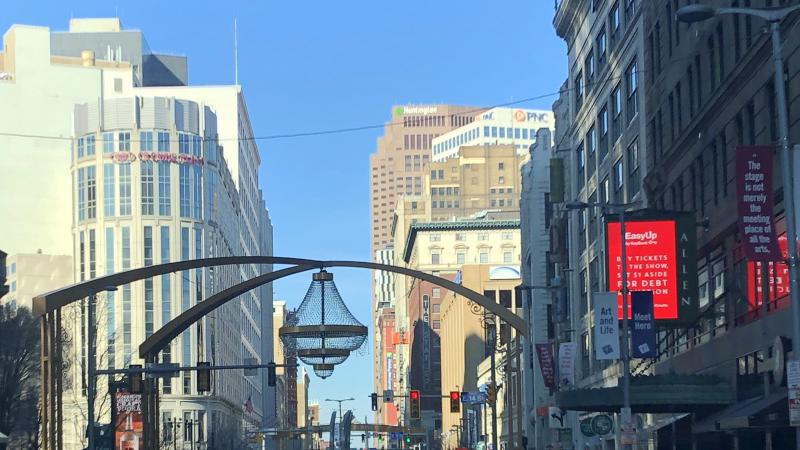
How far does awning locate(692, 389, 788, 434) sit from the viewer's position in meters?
36.0

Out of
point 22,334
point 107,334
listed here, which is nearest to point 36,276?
point 107,334

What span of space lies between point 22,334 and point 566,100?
36.7 metres

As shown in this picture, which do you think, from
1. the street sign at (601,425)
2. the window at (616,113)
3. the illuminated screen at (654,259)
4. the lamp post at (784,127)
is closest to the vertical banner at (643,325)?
the illuminated screen at (654,259)

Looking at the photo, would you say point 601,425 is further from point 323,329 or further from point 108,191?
point 108,191

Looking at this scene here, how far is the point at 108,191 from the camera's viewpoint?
142875 mm

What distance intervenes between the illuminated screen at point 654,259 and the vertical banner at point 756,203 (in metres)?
16.3

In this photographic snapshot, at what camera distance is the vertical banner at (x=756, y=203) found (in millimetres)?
29873

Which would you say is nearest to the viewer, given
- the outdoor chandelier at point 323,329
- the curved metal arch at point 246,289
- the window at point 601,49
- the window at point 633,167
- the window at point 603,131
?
the curved metal arch at point 246,289

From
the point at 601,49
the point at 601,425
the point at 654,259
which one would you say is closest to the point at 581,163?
the point at 601,49

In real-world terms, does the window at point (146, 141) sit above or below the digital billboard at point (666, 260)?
above

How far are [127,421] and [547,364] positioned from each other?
25107 mm

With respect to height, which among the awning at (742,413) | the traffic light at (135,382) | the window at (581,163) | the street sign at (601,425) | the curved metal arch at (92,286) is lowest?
the street sign at (601,425)

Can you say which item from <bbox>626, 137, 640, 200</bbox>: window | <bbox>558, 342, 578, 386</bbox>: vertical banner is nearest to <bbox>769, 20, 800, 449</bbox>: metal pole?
<bbox>626, 137, 640, 200</bbox>: window

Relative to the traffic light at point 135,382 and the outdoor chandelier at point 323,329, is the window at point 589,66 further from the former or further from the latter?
the traffic light at point 135,382
